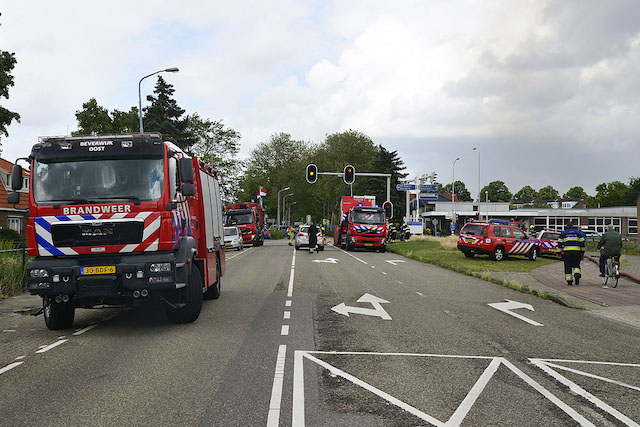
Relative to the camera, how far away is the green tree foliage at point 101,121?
55219mm

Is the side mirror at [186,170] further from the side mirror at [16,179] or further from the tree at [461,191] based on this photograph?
the tree at [461,191]

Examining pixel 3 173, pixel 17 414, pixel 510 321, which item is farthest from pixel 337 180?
pixel 17 414

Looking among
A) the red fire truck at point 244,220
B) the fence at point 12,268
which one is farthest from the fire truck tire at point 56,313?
the red fire truck at point 244,220

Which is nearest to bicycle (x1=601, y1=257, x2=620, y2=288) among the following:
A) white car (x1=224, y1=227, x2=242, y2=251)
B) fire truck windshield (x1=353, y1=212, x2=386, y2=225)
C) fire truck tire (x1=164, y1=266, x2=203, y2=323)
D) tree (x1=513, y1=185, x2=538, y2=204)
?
fire truck tire (x1=164, y1=266, x2=203, y2=323)

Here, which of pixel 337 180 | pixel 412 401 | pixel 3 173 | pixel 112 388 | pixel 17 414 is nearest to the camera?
pixel 17 414

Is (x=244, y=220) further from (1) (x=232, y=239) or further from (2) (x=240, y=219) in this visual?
(1) (x=232, y=239)

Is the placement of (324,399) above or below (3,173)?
below

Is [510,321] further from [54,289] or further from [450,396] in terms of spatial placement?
[54,289]

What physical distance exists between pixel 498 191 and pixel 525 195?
11763 millimetres

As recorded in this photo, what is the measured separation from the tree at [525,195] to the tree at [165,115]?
124 m

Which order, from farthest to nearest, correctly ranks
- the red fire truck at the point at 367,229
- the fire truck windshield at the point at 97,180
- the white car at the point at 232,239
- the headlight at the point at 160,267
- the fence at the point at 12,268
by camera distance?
the white car at the point at 232,239
the red fire truck at the point at 367,229
the fence at the point at 12,268
the fire truck windshield at the point at 97,180
the headlight at the point at 160,267

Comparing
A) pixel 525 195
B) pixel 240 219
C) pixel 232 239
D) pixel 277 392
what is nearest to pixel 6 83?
pixel 232 239

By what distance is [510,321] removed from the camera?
10094 millimetres

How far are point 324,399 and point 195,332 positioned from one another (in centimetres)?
393
